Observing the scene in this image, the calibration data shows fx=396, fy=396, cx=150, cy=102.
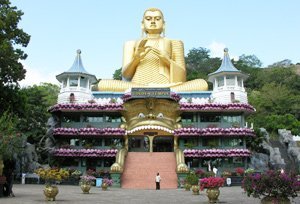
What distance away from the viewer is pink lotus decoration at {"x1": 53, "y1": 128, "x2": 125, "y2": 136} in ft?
119

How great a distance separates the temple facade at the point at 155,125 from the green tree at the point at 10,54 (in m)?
10.3

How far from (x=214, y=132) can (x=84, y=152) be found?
38.9 feet

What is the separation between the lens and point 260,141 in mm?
40469

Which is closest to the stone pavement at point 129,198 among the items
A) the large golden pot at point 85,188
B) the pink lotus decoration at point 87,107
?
the large golden pot at point 85,188

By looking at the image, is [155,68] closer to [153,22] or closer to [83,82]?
[153,22]

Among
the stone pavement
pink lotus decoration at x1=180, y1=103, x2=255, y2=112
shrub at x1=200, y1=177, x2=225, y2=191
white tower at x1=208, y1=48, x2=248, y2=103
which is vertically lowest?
the stone pavement

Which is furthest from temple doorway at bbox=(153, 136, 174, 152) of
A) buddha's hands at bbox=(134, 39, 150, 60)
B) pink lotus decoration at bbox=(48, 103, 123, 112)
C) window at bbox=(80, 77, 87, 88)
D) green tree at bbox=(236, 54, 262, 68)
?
green tree at bbox=(236, 54, 262, 68)

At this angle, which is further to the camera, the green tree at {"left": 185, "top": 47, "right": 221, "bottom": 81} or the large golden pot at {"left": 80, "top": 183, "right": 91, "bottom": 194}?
the green tree at {"left": 185, "top": 47, "right": 221, "bottom": 81}

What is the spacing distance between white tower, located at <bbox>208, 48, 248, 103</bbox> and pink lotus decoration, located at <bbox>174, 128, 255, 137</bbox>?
352cm

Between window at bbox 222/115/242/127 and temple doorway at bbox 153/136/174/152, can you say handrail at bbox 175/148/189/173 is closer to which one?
temple doorway at bbox 153/136/174/152

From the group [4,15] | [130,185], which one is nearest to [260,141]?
[130,185]

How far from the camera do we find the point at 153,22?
45156mm

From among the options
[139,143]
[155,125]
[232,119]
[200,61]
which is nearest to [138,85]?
[139,143]

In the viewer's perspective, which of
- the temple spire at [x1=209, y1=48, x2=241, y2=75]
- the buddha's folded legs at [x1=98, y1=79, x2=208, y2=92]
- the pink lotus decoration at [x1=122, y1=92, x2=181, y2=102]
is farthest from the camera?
the buddha's folded legs at [x1=98, y1=79, x2=208, y2=92]
